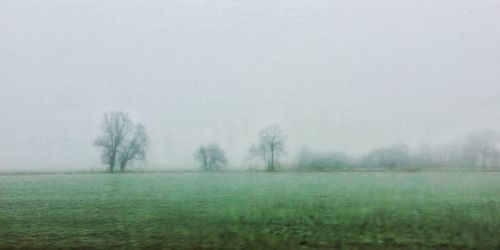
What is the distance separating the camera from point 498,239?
17.5 ft

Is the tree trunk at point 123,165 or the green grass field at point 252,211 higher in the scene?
the tree trunk at point 123,165

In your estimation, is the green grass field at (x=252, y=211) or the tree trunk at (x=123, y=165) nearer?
the green grass field at (x=252, y=211)

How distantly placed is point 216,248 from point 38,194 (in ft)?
15.3

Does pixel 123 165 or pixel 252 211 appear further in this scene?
pixel 123 165

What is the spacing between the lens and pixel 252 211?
6.31 metres

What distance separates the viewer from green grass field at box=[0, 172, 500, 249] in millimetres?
5492

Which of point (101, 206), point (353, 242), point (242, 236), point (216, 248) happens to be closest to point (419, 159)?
point (353, 242)

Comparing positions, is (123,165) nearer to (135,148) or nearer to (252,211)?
(135,148)

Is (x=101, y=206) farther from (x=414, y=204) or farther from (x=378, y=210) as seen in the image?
(x=414, y=204)

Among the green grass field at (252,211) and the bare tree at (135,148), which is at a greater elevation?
the bare tree at (135,148)

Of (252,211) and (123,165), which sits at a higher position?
(123,165)

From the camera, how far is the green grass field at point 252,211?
5492 mm

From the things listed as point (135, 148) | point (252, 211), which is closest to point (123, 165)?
point (135, 148)

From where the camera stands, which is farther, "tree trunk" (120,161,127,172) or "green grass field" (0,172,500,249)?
"tree trunk" (120,161,127,172)
